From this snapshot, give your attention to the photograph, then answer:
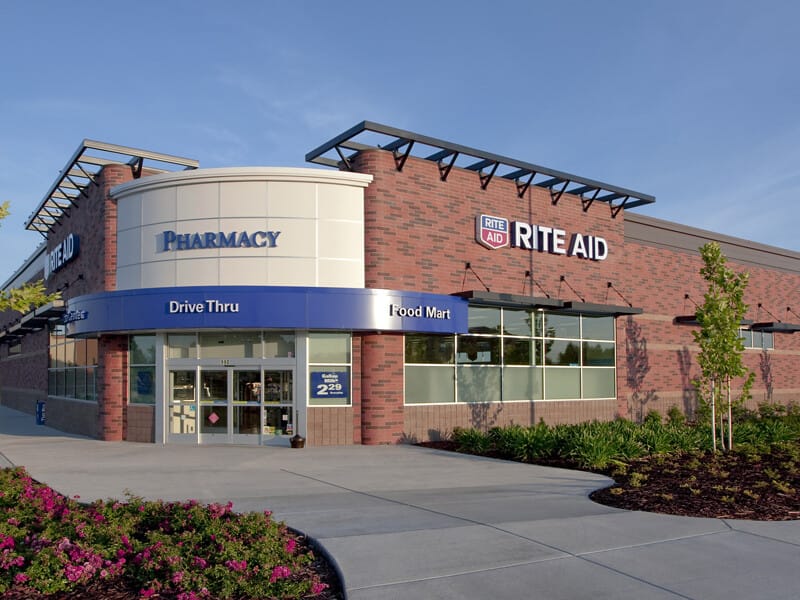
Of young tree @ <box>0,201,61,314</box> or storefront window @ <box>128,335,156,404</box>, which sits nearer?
young tree @ <box>0,201,61,314</box>

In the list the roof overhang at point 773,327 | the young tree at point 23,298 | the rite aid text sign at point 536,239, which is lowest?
the young tree at point 23,298

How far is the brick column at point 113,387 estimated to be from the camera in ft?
67.6

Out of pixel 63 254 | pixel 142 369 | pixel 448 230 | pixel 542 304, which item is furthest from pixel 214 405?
pixel 63 254

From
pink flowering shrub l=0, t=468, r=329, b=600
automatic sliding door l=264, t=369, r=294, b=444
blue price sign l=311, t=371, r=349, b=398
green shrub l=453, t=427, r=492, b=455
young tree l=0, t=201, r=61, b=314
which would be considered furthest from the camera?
automatic sliding door l=264, t=369, r=294, b=444

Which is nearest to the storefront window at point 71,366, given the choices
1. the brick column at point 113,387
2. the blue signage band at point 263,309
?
the brick column at point 113,387

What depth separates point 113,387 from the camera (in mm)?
20594

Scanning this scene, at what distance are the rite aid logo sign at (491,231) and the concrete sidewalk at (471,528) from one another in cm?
770

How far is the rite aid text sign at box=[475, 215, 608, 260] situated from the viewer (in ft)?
72.1

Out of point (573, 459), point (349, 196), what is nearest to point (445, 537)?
point (573, 459)

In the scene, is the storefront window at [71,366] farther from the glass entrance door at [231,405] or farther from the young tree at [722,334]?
the young tree at [722,334]

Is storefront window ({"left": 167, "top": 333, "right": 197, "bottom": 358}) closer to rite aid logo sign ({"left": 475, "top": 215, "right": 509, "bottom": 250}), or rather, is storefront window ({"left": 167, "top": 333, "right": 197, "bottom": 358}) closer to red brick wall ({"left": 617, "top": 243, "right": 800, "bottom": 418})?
rite aid logo sign ({"left": 475, "top": 215, "right": 509, "bottom": 250})

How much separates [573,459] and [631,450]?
1.36 metres

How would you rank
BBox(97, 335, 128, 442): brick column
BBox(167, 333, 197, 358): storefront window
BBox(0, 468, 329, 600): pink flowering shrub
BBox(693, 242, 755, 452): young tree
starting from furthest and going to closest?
BBox(97, 335, 128, 442): brick column
BBox(167, 333, 197, 358): storefront window
BBox(693, 242, 755, 452): young tree
BBox(0, 468, 329, 600): pink flowering shrub

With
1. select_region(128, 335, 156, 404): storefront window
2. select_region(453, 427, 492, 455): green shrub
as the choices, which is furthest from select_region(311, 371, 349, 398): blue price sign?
select_region(128, 335, 156, 404): storefront window
